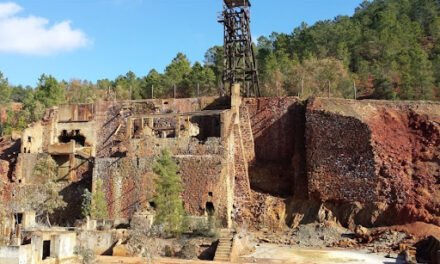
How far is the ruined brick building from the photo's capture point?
26797mm

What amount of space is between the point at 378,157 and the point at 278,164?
6174 mm

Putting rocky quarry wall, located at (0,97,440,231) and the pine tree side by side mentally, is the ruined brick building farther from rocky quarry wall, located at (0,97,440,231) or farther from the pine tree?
the pine tree

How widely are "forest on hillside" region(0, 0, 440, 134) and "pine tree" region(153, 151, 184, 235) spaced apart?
15.2 metres

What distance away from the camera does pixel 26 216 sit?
992 inches

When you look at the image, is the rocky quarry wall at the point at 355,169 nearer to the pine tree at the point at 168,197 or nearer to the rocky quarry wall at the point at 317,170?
the rocky quarry wall at the point at 317,170

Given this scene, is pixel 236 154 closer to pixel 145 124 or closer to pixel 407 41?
pixel 145 124

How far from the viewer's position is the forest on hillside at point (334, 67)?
40219mm

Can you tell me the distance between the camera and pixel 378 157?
2733cm

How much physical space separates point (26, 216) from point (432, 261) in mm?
18532

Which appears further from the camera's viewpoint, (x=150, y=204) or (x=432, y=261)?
(x=150, y=204)

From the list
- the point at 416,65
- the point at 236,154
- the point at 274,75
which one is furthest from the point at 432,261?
→ the point at 274,75

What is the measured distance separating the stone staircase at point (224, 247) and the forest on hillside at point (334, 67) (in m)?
17.9

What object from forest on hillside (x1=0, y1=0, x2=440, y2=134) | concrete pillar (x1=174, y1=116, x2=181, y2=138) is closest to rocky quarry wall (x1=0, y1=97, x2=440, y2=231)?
concrete pillar (x1=174, y1=116, x2=181, y2=138)

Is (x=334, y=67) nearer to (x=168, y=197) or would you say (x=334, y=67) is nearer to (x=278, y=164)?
(x=278, y=164)
